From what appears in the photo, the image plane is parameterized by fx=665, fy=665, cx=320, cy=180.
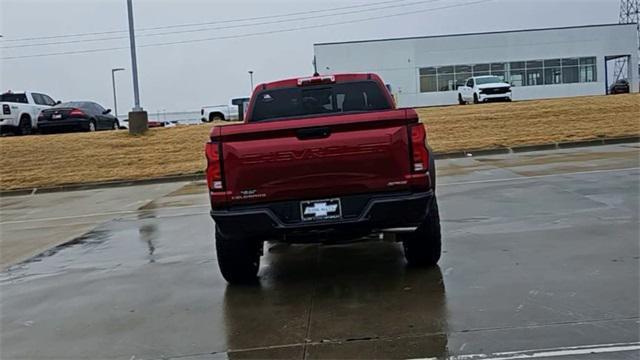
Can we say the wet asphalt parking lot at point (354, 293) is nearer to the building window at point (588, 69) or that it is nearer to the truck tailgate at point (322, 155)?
the truck tailgate at point (322, 155)

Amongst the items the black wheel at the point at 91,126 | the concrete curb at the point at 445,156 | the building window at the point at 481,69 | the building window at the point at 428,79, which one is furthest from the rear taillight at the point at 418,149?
the building window at the point at 481,69

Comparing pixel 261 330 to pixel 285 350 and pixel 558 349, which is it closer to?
pixel 285 350

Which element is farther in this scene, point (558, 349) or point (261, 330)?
point (261, 330)

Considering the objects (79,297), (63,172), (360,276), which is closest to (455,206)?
(360,276)

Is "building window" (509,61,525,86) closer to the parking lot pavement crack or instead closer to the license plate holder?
the parking lot pavement crack

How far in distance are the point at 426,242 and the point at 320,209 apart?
4.50 ft

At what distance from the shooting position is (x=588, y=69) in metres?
60.8

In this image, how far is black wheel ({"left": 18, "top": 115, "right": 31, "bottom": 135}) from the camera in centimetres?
2777

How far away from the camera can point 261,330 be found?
5148mm

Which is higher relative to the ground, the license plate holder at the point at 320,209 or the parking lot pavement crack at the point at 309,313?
the license plate holder at the point at 320,209

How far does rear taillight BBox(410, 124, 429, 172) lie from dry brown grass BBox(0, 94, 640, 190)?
616 inches

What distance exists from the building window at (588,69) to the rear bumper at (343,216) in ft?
198

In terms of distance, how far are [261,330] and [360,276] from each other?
177cm

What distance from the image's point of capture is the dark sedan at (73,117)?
→ 27.3m
